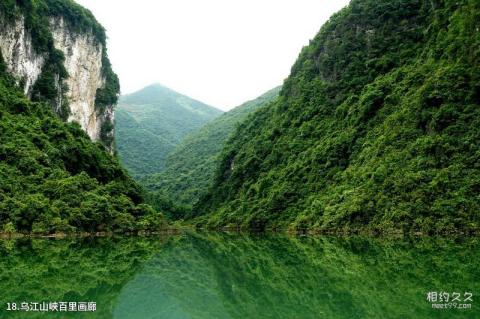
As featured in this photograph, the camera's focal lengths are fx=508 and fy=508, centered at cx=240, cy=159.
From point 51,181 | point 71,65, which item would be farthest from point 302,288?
point 71,65

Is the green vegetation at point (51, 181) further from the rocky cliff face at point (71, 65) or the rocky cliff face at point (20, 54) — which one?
the rocky cliff face at point (71, 65)

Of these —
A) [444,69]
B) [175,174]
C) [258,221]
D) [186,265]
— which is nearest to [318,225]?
[258,221]

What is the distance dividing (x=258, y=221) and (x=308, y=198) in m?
6.45

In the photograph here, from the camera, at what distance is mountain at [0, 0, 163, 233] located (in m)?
39.4

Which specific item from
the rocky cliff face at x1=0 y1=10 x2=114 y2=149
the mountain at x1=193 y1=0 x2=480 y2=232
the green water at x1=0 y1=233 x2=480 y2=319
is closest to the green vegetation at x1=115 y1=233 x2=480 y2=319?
the green water at x1=0 y1=233 x2=480 y2=319

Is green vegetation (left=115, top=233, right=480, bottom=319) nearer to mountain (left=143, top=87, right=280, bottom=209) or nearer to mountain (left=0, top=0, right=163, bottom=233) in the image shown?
mountain (left=0, top=0, right=163, bottom=233)

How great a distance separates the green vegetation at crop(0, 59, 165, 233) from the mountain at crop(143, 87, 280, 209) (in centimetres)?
4771

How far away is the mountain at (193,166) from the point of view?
4258 inches

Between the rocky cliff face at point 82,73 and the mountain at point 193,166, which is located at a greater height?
the rocky cliff face at point 82,73

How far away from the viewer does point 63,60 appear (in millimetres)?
68438

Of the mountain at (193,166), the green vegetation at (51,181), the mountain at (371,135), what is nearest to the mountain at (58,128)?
the green vegetation at (51,181)

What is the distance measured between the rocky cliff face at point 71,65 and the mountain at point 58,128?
0.12 m

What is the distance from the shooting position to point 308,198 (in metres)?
56.2

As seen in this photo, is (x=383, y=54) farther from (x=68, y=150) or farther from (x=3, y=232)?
(x=3, y=232)
